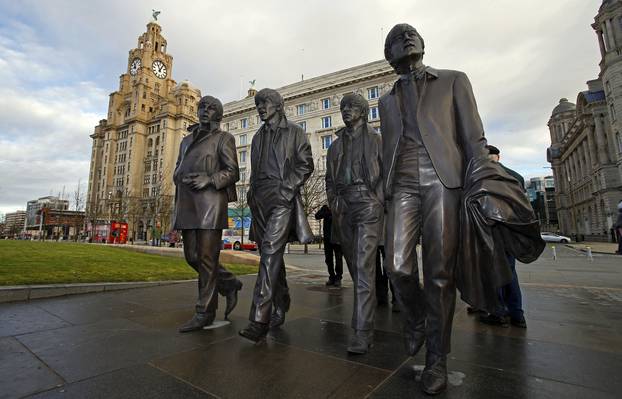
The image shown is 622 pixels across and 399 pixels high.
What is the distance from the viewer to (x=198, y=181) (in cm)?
343

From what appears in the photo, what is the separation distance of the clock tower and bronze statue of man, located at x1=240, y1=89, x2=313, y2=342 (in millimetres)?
73052

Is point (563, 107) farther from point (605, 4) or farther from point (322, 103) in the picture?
point (322, 103)

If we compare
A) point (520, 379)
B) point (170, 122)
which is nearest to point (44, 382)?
point (520, 379)

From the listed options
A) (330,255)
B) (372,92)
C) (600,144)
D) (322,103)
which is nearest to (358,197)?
(330,255)

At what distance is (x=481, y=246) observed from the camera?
83.0 inches

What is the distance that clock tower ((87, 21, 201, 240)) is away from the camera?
77688mm

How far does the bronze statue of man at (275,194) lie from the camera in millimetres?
3182

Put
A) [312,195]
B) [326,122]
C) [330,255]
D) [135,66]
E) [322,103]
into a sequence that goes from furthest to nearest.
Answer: [135,66] < [322,103] < [326,122] < [312,195] < [330,255]

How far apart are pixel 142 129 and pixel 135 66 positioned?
21.4 m

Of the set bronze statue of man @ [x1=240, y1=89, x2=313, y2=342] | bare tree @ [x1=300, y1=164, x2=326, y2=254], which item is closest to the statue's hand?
bronze statue of man @ [x1=240, y1=89, x2=313, y2=342]

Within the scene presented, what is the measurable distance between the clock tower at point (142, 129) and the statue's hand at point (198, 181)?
2868 inches

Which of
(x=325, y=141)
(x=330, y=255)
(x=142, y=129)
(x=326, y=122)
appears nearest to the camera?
(x=330, y=255)

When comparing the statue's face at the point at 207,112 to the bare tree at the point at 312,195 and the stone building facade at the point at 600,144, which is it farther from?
the stone building facade at the point at 600,144

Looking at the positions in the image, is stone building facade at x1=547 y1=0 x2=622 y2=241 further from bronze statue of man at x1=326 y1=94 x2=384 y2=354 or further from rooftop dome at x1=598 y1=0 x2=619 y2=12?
bronze statue of man at x1=326 y1=94 x2=384 y2=354
